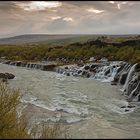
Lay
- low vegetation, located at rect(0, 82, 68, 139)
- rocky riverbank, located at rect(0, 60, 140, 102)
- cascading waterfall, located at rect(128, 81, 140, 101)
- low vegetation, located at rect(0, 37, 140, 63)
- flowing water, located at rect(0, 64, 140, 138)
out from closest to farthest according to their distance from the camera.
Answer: low vegetation, located at rect(0, 82, 68, 139), flowing water, located at rect(0, 64, 140, 138), cascading waterfall, located at rect(128, 81, 140, 101), rocky riverbank, located at rect(0, 60, 140, 102), low vegetation, located at rect(0, 37, 140, 63)

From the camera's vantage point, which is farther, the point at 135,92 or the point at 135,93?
the point at 135,92

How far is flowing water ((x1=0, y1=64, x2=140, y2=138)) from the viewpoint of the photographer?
18609mm

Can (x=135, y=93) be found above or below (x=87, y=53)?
above

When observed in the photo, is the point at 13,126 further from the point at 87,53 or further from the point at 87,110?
the point at 87,53

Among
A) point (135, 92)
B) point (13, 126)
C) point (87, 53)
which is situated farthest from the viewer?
point (87, 53)

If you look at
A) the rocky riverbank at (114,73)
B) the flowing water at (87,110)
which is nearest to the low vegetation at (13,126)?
the flowing water at (87,110)

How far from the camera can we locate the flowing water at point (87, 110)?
18.6m

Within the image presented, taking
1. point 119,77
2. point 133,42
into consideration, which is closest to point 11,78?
point 119,77

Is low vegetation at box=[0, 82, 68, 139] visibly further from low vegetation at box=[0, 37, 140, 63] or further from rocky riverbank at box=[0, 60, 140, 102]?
low vegetation at box=[0, 37, 140, 63]

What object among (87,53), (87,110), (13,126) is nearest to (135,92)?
(87,110)

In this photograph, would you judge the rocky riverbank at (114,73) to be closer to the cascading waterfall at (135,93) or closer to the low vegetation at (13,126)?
the cascading waterfall at (135,93)

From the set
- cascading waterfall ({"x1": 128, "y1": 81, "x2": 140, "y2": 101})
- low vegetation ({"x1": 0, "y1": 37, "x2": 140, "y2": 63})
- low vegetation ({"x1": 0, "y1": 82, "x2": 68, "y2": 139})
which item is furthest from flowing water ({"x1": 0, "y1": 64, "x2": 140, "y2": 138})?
low vegetation ({"x1": 0, "y1": 37, "x2": 140, "y2": 63})

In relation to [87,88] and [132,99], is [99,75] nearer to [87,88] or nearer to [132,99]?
[87,88]

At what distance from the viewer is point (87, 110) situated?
2373 centimetres
